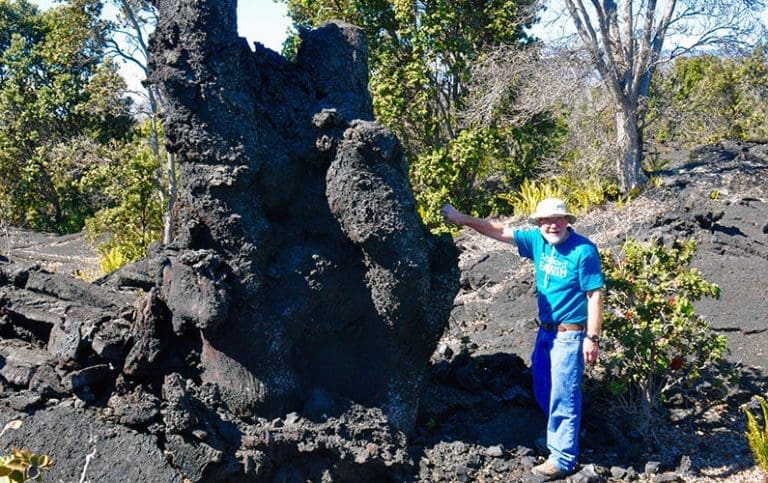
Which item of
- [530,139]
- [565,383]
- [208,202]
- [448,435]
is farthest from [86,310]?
[530,139]

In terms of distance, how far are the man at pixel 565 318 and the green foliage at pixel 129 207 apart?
8239 mm

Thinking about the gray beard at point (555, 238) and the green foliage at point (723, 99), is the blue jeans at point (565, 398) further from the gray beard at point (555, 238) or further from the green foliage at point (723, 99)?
the green foliage at point (723, 99)

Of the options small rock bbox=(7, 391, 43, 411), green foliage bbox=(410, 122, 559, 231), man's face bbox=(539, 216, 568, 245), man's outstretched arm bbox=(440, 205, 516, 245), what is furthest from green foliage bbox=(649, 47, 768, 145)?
small rock bbox=(7, 391, 43, 411)

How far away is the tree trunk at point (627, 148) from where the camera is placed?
1278 centimetres

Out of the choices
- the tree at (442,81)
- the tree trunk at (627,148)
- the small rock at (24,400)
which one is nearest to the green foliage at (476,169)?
the tree at (442,81)

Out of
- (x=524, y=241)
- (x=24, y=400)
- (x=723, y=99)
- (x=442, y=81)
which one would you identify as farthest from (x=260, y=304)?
(x=723, y=99)

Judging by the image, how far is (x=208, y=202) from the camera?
3748 mm

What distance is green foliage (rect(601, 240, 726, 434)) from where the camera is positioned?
443cm

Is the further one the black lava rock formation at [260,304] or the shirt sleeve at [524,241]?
the shirt sleeve at [524,241]

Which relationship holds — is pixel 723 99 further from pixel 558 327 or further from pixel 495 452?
pixel 495 452

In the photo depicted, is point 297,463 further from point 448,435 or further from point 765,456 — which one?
point 765,456

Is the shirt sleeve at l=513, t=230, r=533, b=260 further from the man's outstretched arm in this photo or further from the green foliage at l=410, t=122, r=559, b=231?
the green foliage at l=410, t=122, r=559, b=231

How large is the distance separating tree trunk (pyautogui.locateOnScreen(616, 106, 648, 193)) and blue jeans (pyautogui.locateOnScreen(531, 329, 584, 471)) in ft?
30.7

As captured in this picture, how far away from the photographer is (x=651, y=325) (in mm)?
4453
